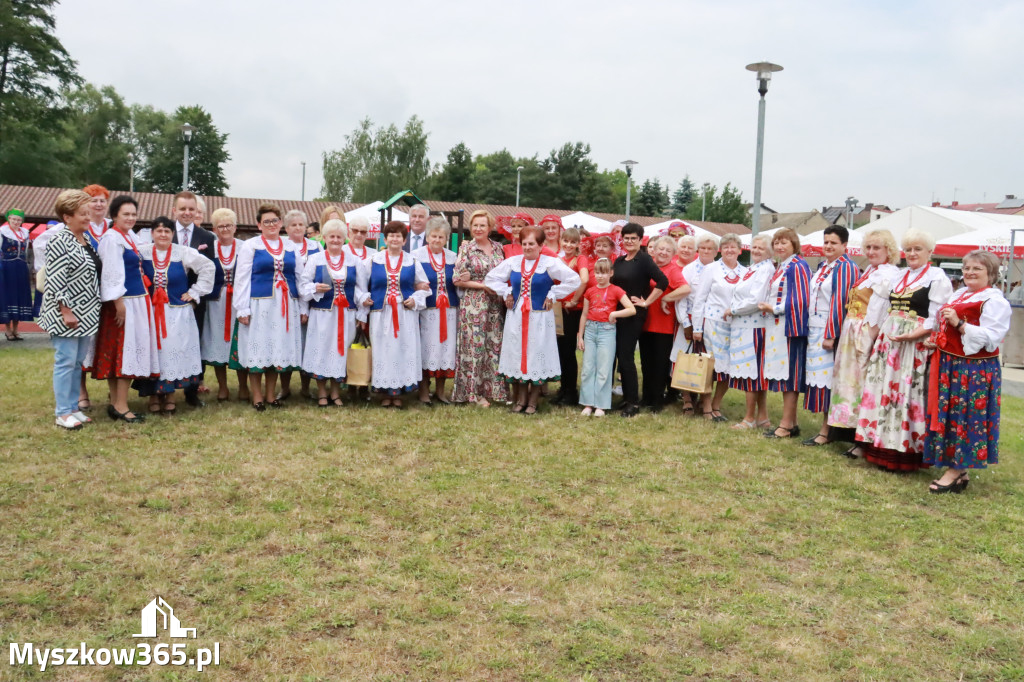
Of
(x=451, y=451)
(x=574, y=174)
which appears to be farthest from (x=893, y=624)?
(x=574, y=174)

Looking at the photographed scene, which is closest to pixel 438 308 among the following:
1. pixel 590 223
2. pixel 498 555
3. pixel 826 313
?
pixel 826 313

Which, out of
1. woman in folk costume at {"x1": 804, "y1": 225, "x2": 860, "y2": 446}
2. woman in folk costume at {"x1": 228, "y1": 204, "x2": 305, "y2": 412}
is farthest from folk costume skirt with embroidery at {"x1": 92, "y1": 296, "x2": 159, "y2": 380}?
woman in folk costume at {"x1": 804, "y1": 225, "x2": 860, "y2": 446}

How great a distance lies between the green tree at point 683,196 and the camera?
6562 centimetres

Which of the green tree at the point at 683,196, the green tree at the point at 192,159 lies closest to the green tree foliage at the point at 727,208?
the green tree at the point at 683,196

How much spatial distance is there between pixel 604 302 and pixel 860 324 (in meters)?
2.26

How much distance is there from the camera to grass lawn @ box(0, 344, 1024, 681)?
10.3 ft

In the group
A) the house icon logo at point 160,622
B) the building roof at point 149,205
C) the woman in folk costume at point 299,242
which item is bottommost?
the house icon logo at point 160,622

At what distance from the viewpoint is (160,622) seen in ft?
10.7

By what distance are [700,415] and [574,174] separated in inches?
2058

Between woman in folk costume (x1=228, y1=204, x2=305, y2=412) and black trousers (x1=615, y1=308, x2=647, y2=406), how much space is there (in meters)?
3.04

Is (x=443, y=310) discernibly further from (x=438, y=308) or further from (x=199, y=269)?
(x=199, y=269)

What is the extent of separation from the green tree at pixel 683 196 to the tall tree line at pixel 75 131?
35.7m

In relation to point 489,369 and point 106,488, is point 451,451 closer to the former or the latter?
point 489,369

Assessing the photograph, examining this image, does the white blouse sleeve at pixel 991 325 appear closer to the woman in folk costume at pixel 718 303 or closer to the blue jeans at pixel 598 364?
the woman in folk costume at pixel 718 303
